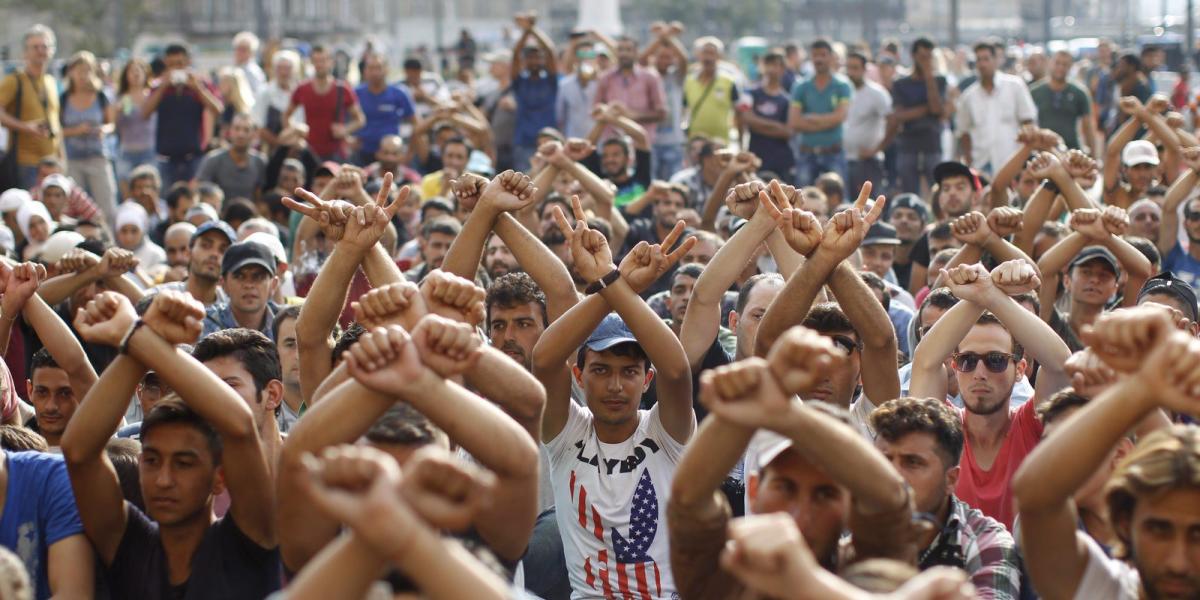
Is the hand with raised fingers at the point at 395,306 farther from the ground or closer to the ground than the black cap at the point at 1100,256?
farther from the ground

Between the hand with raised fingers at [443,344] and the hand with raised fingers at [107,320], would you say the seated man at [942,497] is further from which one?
the hand with raised fingers at [107,320]

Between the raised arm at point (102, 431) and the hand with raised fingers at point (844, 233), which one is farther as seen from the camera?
the hand with raised fingers at point (844, 233)

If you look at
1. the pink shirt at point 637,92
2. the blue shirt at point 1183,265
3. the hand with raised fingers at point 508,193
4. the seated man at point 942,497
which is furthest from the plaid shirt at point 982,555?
the pink shirt at point 637,92

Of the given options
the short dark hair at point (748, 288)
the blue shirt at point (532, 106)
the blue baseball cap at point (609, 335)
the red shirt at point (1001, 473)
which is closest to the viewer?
the red shirt at point (1001, 473)

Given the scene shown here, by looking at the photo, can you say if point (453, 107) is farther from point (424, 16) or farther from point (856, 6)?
point (424, 16)

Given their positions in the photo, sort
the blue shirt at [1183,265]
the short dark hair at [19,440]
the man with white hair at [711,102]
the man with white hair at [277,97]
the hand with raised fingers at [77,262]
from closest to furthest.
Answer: the short dark hair at [19,440]
the hand with raised fingers at [77,262]
the blue shirt at [1183,265]
the man with white hair at [711,102]
the man with white hair at [277,97]

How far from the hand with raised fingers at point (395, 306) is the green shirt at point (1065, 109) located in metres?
12.6

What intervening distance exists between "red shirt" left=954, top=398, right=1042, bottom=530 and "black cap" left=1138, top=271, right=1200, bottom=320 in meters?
1.59

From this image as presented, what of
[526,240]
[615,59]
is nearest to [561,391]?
[526,240]

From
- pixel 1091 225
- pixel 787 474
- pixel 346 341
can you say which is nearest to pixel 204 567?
pixel 346 341

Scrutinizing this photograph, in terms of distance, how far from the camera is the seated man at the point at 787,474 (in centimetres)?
367

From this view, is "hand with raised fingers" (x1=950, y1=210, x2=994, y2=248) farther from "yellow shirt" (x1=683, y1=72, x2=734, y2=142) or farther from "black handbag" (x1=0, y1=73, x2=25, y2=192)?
"black handbag" (x1=0, y1=73, x2=25, y2=192)

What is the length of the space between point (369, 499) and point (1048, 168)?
6.70 metres

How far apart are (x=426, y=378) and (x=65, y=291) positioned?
443cm
